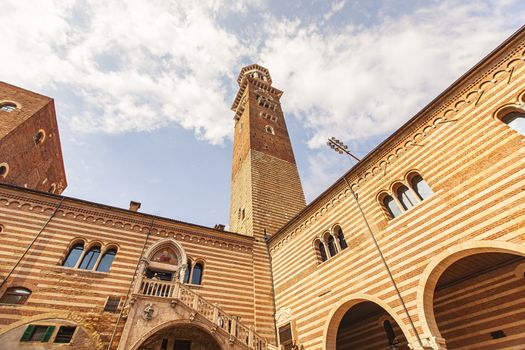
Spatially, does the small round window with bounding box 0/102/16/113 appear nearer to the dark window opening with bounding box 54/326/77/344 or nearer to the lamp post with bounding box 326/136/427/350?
the dark window opening with bounding box 54/326/77/344

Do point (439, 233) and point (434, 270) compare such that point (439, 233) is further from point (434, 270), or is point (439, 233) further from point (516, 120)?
point (516, 120)

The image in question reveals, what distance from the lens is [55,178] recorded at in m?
Result: 19.9

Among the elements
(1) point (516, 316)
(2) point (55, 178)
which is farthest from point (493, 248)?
(2) point (55, 178)

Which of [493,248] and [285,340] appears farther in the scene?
[285,340]

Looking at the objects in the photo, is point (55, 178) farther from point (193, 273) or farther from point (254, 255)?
point (254, 255)

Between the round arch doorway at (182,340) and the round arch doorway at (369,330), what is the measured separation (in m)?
5.98

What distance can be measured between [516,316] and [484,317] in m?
0.83

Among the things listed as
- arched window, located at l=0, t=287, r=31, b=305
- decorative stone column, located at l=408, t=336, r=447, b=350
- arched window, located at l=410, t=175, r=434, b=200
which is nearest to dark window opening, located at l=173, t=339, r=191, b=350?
arched window, located at l=0, t=287, r=31, b=305

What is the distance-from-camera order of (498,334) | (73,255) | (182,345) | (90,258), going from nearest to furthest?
(498,334) → (182,345) → (73,255) → (90,258)

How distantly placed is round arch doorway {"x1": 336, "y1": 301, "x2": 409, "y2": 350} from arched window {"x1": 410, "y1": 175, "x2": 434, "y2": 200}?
194 inches

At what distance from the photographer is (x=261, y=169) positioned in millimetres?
19609

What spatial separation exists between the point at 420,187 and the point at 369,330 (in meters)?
7.34

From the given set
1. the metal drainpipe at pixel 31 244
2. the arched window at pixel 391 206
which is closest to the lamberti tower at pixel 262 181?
the arched window at pixel 391 206

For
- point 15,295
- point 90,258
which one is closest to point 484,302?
point 90,258
